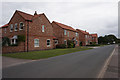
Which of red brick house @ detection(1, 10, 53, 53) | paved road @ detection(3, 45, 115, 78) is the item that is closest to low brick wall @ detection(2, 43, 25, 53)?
red brick house @ detection(1, 10, 53, 53)

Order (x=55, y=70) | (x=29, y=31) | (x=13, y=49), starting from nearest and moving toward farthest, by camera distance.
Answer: (x=55, y=70) < (x=13, y=49) < (x=29, y=31)

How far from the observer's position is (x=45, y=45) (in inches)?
872

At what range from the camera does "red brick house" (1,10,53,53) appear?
17992mm

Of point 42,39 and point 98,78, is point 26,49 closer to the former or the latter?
point 42,39

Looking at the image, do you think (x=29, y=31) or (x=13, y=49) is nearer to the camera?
(x=13, y=49)

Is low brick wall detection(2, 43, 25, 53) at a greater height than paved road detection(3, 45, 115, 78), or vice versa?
low brick wall detection(2, 43, 25, 53)

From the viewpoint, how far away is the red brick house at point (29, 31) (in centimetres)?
1799

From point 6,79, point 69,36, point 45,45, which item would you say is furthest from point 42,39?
point 6,79

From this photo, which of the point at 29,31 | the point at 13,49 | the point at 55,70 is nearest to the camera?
the point at 55,70

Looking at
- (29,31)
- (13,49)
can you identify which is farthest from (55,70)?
(29,31)

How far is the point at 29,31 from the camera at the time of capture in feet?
60.2

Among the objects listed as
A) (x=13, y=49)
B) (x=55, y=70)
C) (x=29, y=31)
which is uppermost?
(x=29, y=31)

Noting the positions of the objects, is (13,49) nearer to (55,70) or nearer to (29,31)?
(29,31)

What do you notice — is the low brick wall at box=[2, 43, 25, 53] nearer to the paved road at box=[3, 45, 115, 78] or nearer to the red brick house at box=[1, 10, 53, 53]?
the red brick house at box=[1, 10, 53, 53]
